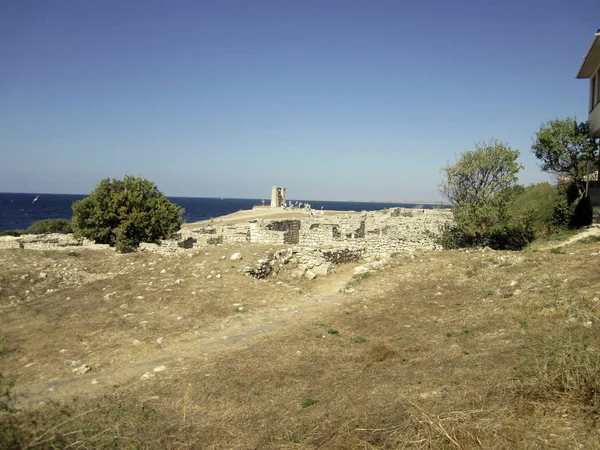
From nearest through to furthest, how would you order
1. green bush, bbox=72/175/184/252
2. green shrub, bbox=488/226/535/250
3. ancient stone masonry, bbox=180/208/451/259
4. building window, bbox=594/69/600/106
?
building window, bbox=594/69/600/106, ancient stone masonry, bbox=180/208/451/259, green shrub, bbox=488/226/535/250, green bush, bbox=72/175/184/252

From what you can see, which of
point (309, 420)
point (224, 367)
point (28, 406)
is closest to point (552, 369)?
point (309, 420)

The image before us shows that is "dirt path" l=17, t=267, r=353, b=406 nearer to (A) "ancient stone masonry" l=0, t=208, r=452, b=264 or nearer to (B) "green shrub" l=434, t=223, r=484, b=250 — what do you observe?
(A) "ancient stone masonry" l=0, t=208, r=452, b=264

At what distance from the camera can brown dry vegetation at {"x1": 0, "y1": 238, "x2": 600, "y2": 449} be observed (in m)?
4.53

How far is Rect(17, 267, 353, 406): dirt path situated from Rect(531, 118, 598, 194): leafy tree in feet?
51.1

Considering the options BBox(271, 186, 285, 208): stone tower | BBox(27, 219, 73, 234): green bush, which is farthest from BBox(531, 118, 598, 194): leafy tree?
BBox(271, 186, 285, 208): stone tower

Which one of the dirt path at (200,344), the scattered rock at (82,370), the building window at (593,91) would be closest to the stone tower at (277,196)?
the building window at (593,91)

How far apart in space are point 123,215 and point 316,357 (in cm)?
2216

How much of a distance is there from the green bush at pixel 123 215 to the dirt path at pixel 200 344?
54.0 feet

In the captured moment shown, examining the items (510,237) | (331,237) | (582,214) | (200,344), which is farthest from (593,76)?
(200,344)

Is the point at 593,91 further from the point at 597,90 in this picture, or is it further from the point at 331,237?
the point at 331,237

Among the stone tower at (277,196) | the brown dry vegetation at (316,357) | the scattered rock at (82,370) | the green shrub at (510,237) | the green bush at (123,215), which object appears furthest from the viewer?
the stone tower at (277,196)

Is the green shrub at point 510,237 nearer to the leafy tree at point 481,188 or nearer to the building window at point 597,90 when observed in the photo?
the leafy tree at point 481,188

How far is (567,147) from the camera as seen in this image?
21.2m

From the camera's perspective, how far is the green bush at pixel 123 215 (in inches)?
1038
